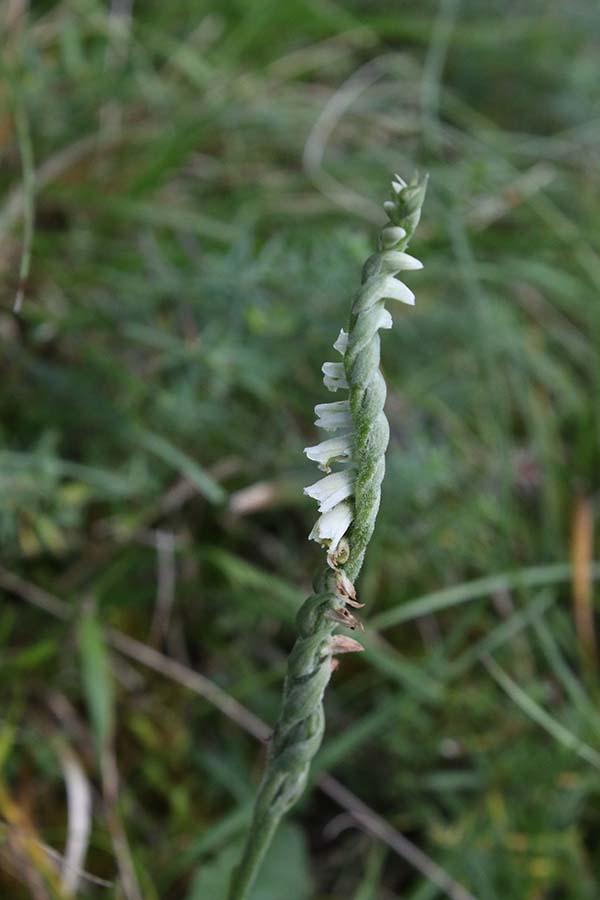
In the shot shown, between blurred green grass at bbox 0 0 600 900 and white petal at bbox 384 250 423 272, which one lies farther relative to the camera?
blurred green grass at bbox 0 0 600 900

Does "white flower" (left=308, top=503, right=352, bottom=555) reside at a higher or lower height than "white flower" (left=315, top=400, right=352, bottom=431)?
lower

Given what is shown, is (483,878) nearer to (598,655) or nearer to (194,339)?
(598,655)

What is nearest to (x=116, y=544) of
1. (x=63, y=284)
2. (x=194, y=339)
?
(x=194, y=339)

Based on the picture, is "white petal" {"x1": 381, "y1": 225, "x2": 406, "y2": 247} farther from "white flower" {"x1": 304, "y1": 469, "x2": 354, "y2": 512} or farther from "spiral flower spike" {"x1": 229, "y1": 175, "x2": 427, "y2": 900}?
"white flower" {"x1": 304, "y1": 469, "x2": 354, "y2": 512}

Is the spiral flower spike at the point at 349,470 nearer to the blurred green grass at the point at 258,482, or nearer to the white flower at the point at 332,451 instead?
the white flower at the point at 332,451

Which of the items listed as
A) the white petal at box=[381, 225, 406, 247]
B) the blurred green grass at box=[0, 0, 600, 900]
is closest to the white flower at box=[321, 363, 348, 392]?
the white petal at box=[381, 225, 406, 247]

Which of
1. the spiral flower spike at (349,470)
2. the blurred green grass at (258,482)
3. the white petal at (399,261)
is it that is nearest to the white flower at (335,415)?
the spiral flower spike at (349,470)

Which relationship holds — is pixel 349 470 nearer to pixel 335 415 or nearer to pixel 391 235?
pixel 335 415
